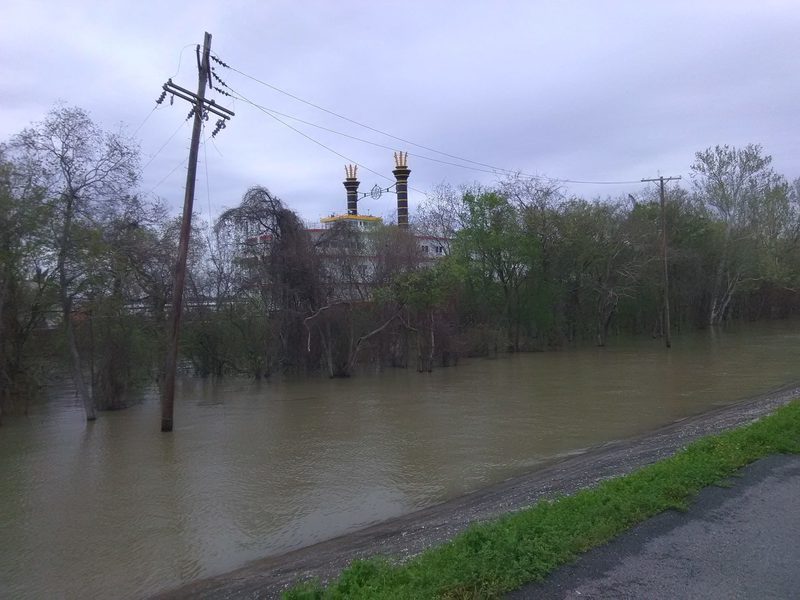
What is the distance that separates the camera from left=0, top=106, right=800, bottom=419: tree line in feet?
63.3

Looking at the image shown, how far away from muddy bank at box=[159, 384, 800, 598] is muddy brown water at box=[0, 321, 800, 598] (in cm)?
56

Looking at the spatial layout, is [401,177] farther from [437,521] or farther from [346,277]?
[437,521]

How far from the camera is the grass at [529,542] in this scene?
4.91 meters

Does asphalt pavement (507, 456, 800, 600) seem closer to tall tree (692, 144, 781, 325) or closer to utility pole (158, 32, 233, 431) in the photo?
utility pole (158, 32, 233, 431)

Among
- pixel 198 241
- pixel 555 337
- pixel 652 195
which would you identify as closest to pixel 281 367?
pixel 198 241

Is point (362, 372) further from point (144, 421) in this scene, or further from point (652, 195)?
point (652, 195)

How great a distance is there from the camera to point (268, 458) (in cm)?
1428

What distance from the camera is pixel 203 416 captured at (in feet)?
67.6

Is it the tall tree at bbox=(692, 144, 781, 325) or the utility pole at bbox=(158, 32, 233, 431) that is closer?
the utility pole at bbox=(158, 32, 233, 431)

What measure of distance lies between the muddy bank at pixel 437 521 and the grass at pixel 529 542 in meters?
1.25

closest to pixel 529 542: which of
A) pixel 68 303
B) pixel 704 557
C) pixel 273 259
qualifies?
pixel 704 557

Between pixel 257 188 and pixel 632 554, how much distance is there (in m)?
24.4

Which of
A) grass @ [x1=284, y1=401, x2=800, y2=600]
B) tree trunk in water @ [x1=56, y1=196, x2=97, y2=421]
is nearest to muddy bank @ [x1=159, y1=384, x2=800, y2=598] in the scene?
grass @ [x1=284, y1=401, x2=800, y2=600]

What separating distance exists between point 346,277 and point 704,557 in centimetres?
2581
